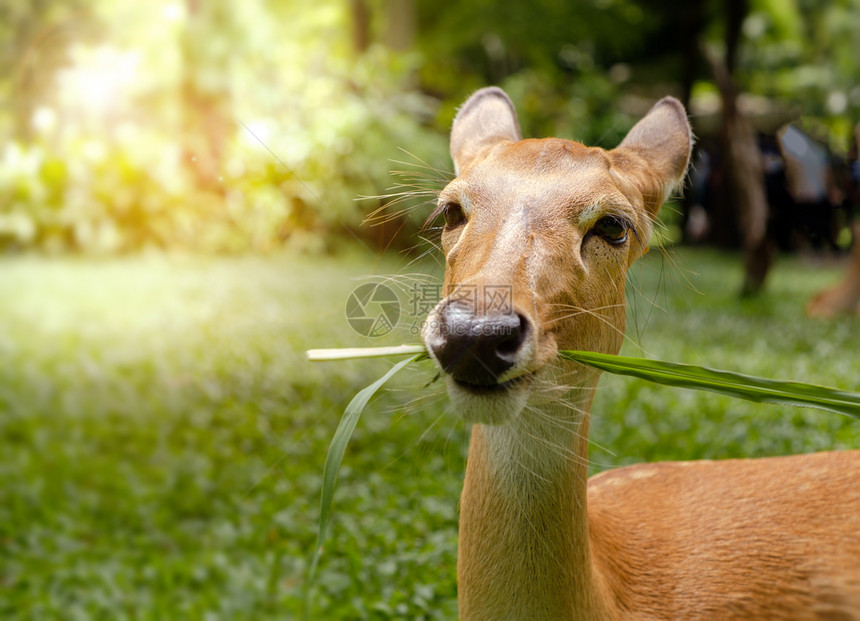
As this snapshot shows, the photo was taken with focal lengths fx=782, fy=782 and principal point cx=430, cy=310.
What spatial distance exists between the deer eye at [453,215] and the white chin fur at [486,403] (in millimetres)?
560

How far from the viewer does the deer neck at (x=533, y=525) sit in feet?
6.06

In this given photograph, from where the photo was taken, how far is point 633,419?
425cm

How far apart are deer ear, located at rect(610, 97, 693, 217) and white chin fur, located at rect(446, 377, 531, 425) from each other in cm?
78

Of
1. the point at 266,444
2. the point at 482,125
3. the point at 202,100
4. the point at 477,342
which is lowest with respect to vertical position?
the point at 266,444

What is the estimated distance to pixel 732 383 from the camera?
1662 millimetres

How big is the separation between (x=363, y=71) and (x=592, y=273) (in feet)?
32.5

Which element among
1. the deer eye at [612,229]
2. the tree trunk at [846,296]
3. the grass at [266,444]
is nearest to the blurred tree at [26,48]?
the grass at [266,444]

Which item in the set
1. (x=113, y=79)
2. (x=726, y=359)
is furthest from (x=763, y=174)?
(x=113, y=79)

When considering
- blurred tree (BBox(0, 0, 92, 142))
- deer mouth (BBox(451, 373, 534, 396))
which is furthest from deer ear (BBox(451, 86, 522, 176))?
blurred tree (BBox(0, 0, 92, 142))

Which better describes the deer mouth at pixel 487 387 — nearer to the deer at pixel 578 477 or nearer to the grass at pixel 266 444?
the deer at pixel 578 477

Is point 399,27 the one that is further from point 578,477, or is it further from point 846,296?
point 578,477

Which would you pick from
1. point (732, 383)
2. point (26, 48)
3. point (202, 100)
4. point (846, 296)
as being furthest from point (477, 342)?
point (26, 48)

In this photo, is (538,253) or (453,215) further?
(453,215)

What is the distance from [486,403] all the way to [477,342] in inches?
6.3
